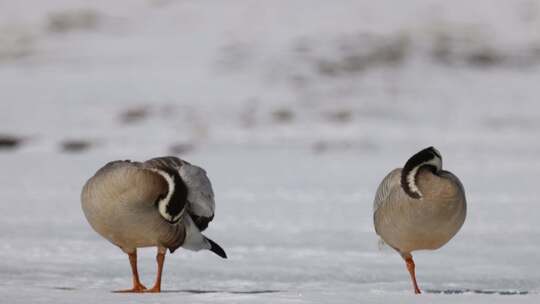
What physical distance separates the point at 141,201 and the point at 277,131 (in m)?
26.9

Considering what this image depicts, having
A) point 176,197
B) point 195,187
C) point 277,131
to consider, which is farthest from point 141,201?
point 277,131

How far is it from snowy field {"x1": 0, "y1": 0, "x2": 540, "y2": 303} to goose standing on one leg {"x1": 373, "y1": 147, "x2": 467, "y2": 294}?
22.0 inches

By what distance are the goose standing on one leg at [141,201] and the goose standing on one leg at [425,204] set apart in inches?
62.6

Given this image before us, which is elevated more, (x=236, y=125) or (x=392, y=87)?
(x=392, y=87)

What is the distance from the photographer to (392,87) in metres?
43.2

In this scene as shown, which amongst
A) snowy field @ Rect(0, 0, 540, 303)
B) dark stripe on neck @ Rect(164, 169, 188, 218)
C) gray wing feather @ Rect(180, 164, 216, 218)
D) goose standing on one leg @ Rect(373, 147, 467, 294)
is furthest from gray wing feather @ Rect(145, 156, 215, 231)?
goose standing on one leg @ Rect(373, 147, 467, 294)

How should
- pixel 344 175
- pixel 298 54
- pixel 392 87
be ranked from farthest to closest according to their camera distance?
pixel 298 54
pixel 392 87
pixel 344 175

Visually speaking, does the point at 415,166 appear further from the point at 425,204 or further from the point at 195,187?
the point at 195,187

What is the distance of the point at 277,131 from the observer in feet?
112

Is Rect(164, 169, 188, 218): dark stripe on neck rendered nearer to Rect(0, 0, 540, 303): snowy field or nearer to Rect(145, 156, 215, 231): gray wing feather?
Rect(145, 156, 215, 231): gray wing feather

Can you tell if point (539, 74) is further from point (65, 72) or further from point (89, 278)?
point (89, 278)

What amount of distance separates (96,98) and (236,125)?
7.44 metres

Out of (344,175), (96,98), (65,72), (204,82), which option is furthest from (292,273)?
(65,72)

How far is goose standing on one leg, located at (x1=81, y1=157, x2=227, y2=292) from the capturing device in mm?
7273
